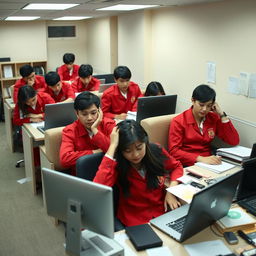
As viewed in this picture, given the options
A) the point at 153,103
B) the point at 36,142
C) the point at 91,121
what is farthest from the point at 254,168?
the point at 36,142

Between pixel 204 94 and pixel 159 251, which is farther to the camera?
pixel 204 94

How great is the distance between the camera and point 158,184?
213cm

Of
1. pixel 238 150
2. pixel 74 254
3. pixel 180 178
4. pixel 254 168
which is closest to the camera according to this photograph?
pixel 74 254

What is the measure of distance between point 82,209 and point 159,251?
45cm

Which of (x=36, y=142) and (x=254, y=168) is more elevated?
(x=254, y=168)

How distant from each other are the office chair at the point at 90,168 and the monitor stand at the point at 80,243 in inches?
21.4

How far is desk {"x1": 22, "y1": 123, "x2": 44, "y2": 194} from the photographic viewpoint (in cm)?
337

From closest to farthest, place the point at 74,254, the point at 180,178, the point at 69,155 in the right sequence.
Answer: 1. the point at 74,254
2. the point at 180,178
3. the point at 69,155

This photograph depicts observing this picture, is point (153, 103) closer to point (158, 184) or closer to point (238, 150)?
point (238, 150)

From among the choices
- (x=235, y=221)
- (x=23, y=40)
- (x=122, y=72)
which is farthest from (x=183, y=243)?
(x=23, y=40)

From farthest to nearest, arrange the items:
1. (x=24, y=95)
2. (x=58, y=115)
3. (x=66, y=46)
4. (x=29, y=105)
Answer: (x=66, y=46) → (x=29, y=105) → (x=24, y=95) → (x=58, y=115)

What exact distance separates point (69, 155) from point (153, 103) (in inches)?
47.8

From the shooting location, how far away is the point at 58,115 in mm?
3322

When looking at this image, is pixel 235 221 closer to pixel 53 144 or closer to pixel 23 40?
pixel 53 144
